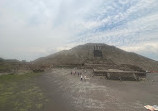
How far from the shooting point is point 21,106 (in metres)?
15.2

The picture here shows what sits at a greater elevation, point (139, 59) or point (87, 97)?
point (139, 59)

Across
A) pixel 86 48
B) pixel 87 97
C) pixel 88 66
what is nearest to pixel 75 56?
pixel 86 48

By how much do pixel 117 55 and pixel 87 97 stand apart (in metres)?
72.0

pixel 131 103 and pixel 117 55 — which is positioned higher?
pixel 117 55

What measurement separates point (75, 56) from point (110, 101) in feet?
224

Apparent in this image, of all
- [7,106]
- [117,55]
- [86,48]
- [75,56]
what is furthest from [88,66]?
[7,106]

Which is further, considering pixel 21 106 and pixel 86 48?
pixel 86 48

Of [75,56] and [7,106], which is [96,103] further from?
[75,56]

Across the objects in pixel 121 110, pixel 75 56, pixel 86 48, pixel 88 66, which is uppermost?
pixel 86 48

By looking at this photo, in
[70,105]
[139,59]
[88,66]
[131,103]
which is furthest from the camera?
[139,59]

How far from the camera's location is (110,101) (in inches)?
703

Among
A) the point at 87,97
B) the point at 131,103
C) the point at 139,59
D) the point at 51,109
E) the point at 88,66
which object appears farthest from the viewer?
the point at 139,59

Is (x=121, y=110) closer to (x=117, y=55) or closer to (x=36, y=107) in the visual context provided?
(x=36, y=107)

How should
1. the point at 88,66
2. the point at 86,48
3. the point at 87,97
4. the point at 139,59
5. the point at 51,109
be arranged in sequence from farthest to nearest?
the point at 86,48
the point at 139,59
the point at 88,66
the point at 87,97
the point at 51,109
